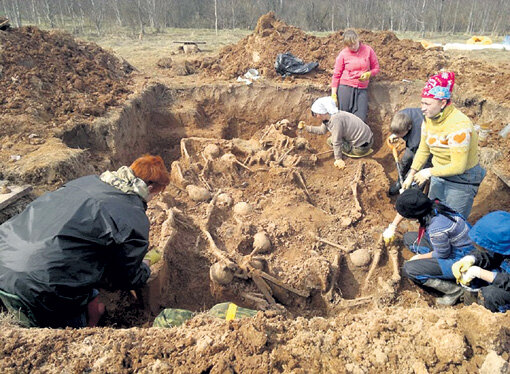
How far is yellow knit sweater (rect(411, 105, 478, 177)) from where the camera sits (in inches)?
136

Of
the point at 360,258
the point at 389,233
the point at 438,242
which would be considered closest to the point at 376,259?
the point at 360,258

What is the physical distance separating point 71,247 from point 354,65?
5786 millimetres

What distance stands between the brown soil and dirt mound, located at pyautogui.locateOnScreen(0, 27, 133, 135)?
3 cm

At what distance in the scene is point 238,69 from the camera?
8.68 meters

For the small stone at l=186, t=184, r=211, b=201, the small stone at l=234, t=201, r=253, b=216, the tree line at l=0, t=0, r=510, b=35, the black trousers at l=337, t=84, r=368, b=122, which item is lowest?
the small stone at l=234, t=201, r=253, b=216

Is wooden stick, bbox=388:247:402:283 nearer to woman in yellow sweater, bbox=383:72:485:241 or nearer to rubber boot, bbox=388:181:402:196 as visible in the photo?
woman in yellow sweater, bbox=383:72:485:241

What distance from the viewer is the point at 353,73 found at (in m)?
6.42

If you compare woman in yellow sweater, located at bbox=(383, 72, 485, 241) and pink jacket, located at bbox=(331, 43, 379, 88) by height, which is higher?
pink jacket, located at bbox=(331, 43, 379, 88)

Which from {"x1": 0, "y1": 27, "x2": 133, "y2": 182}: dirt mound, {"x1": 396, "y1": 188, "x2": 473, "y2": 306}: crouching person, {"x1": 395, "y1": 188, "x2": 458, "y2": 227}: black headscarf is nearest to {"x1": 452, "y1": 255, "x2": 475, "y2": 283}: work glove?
{"x1": 396, "y1": 188, "x2": 473, "y2": 306}: crouching person

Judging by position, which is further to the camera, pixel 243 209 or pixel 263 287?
pixel 243 209

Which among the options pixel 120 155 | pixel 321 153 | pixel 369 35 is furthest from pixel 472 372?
pixel 369 35

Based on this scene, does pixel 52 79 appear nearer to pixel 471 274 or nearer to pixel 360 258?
pixel 360 258

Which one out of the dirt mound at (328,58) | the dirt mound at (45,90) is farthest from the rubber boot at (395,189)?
the dirt mound at (45,90)

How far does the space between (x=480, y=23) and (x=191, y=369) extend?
21727 millimetres
